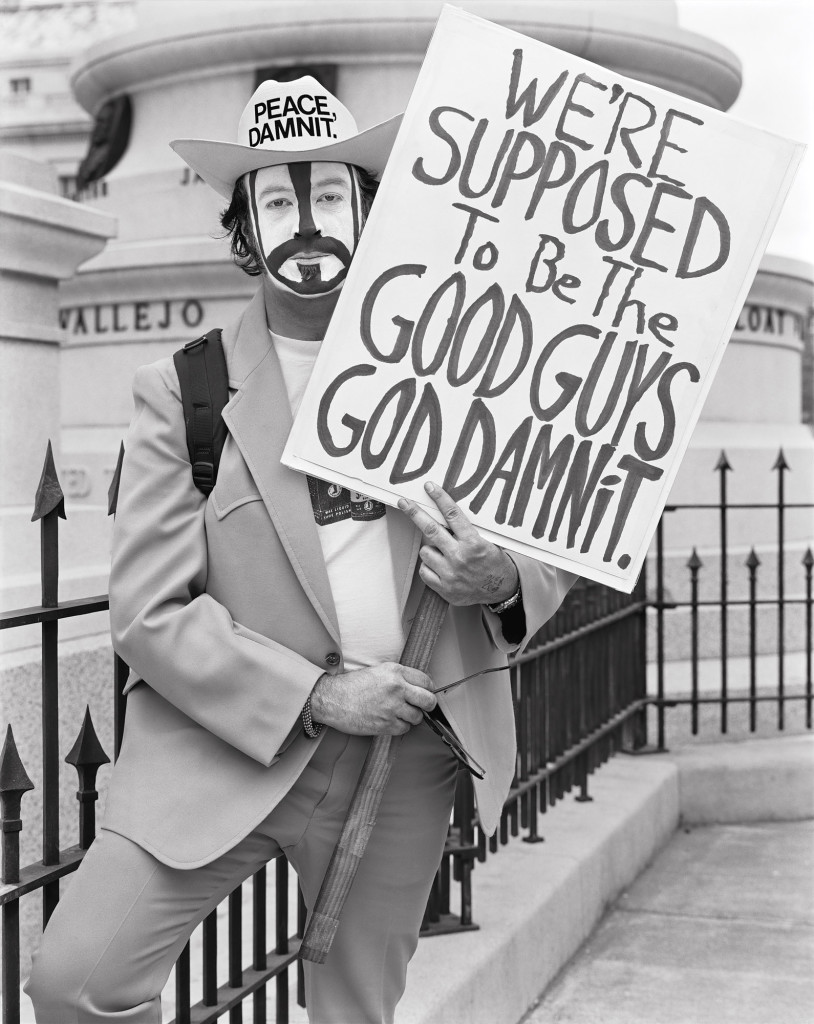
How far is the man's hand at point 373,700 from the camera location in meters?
2.27

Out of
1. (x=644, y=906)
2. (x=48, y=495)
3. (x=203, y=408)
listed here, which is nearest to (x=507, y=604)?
(x=203, y=408)

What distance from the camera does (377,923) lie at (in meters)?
2.51

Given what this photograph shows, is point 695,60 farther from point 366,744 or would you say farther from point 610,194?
point 366,744

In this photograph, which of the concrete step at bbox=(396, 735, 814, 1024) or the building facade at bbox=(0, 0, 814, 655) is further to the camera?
the building facade at bbox=(0, 0, 814, 655)

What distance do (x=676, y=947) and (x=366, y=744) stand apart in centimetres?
299

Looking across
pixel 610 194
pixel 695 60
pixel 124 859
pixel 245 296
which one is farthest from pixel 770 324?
pixel 124 859

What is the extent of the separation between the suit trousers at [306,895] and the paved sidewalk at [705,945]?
1957 millimetres

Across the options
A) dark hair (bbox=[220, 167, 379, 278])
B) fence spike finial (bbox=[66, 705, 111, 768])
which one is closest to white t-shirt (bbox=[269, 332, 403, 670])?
dark hair (bbox=[220, 167, 379, 278])

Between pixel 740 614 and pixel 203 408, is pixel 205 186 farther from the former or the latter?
pixel 203 408

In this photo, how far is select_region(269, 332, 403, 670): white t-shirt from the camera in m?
2.40

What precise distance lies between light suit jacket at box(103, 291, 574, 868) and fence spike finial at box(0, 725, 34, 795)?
23 centimetres

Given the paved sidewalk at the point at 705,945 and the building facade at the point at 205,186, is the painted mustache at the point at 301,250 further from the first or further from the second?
the building facade at the point at 205,186

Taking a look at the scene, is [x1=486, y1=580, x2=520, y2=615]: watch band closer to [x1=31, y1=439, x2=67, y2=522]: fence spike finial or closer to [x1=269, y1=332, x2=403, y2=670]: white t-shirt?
[x1=269, y1=332, x2=403, y2=670]: white t-shirt

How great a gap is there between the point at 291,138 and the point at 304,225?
171mm
